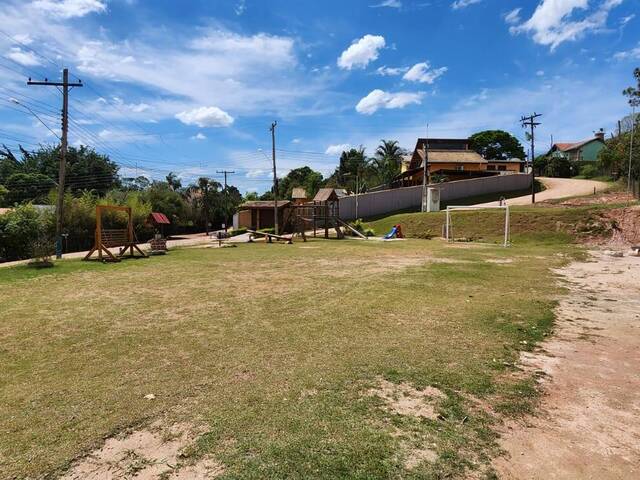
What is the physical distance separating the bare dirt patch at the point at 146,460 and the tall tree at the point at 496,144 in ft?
241

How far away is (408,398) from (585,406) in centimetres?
157

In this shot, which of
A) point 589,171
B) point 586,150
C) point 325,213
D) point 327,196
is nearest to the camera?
point 325,213

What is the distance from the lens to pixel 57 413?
363 cm

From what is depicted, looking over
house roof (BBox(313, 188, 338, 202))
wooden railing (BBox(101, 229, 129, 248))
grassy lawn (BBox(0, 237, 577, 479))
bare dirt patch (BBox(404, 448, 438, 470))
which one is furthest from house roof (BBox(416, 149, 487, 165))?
bare dirt patch (BBox(404, 448, 438, 470))

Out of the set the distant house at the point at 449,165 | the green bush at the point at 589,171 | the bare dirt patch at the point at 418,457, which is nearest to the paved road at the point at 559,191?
the distant house at the point at 449,165

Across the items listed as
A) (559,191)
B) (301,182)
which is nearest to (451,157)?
(559,191)

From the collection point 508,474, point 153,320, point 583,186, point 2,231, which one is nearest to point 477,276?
point 153,320

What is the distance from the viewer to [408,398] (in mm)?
3924

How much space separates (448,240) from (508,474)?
77.9 ft

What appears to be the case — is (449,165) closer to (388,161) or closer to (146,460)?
(388,161)

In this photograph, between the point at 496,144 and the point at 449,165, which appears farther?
the point at 496,144

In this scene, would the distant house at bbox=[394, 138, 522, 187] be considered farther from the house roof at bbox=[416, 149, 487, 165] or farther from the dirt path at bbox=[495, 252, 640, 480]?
the dirt path at bbox=[495, 252, 640, 480]

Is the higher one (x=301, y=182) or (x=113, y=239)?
(x=301, y=182)

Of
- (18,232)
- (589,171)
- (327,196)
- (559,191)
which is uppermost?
(589,171)
